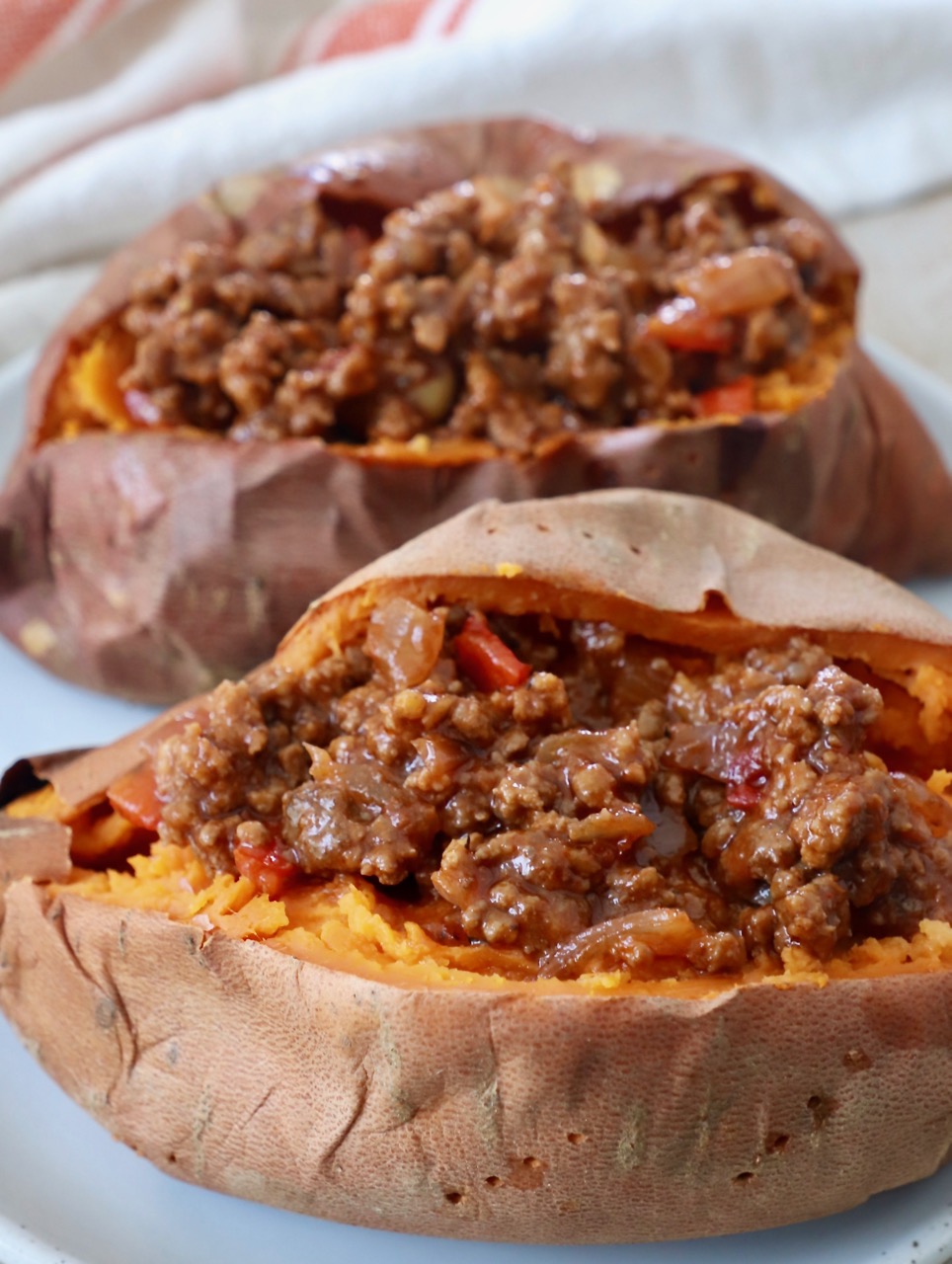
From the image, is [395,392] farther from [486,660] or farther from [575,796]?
[575,796]

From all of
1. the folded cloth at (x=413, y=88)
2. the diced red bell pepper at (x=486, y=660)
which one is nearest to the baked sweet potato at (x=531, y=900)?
the diced red bell pepper at (x=486, y=660)

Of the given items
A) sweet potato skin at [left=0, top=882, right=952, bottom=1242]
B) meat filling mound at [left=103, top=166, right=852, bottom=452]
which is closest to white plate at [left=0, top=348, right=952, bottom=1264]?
sweet potato skin at [left=0, top=882, right=952, bottom=1242]

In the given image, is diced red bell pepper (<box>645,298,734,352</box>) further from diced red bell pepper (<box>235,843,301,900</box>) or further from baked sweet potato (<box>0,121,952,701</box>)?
diced red bell pepper (<box>235,843,301,900</box>)

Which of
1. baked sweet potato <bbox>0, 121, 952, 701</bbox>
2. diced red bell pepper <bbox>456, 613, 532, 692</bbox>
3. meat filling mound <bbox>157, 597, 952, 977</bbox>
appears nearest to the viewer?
meat filling mound <bbox>157, 597, 952, 977</bbox>

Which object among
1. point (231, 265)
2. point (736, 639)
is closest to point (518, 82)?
point (231, 265)

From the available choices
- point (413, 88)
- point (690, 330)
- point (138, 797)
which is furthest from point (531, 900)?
point (413, 88)
